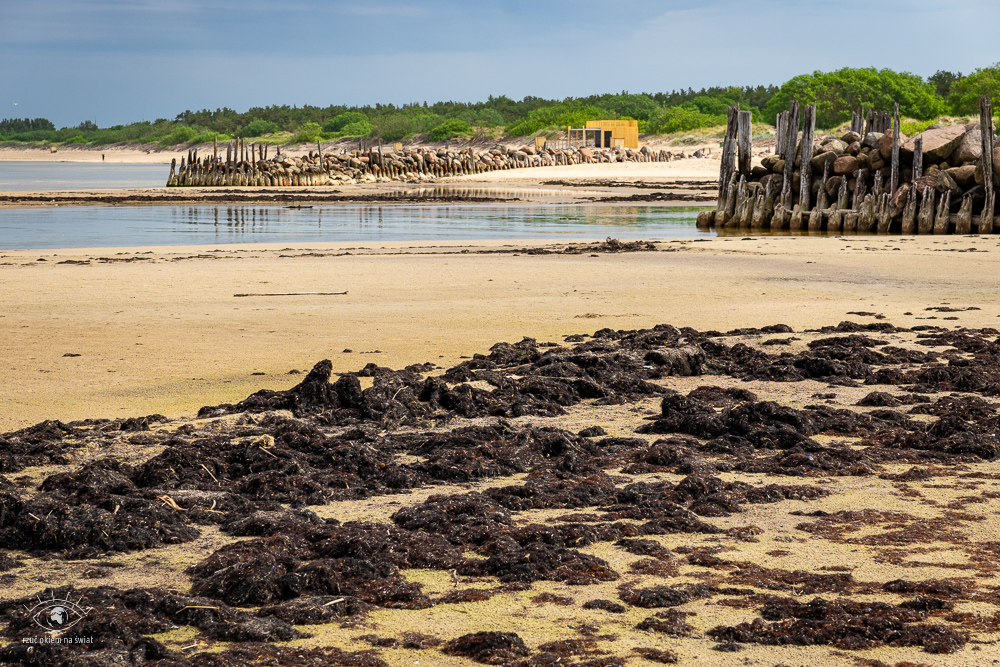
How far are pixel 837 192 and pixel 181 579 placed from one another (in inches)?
903

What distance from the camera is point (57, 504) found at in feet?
16.5

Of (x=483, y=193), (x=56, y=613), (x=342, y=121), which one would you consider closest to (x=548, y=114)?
(x=342, y=121)

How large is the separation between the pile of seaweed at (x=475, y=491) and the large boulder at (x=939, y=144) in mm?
16521

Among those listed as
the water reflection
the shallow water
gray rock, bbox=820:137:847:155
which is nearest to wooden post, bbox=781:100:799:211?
gray rock, bbox=820:137:847:155

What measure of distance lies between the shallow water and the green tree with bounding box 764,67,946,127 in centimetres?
4157

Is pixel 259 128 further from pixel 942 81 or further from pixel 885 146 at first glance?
pixel 885 146

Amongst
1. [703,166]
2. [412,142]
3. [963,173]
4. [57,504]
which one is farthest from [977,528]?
[412,142]

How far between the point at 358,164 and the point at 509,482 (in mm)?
63973

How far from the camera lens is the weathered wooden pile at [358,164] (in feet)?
200

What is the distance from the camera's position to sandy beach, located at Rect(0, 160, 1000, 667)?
155 inches

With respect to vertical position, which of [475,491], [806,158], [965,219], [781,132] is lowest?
[475,491]

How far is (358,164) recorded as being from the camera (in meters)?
68.2

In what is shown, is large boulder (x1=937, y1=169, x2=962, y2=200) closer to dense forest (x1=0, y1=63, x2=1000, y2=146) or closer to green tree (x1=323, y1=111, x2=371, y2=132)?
dense forest (x1=0, y1=63, x2=1000, y2=146)

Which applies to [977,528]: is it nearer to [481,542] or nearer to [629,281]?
[481,542]
